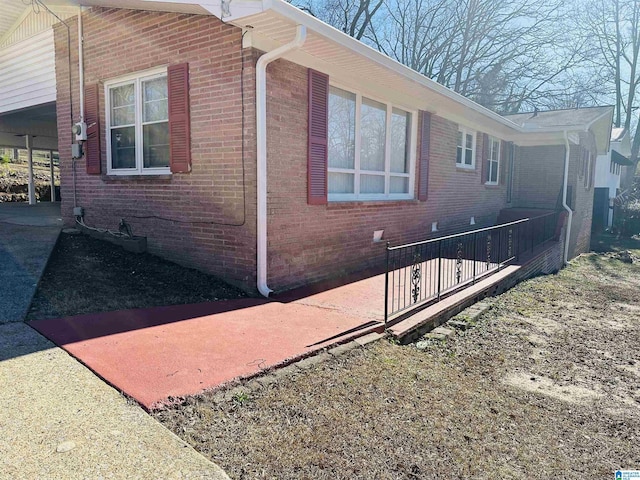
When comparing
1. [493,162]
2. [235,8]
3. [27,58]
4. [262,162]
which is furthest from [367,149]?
[493,162]

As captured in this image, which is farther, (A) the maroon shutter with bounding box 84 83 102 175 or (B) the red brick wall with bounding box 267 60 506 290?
(A) the maroon shutter with bounding box 84 83 102 175

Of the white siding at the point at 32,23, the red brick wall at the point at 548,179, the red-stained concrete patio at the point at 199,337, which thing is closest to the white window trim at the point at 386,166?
the red-stained concrete patio at the point at 199,337

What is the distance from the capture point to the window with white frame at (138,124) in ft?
21.9

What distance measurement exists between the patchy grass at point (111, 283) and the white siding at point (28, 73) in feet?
11.8

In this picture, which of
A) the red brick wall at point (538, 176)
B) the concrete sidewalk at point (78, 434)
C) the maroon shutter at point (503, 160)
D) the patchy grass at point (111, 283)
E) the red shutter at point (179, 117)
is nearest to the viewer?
the concrete sidewalk at point (78, 434)

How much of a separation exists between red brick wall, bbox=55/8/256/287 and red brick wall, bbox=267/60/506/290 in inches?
14.2

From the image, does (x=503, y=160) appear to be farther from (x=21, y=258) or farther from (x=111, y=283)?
(x=21, y=258)

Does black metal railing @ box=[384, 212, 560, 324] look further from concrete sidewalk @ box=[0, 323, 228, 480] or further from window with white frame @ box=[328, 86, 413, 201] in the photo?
concrete sidewalk @ box=[0, 323, 228, 480]

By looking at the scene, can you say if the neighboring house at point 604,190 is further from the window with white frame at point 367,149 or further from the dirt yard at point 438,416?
the dirt yard at point 438,416

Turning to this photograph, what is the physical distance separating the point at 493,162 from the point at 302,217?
948 centimetres

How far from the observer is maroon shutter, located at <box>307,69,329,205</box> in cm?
645

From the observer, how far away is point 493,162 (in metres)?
13.9

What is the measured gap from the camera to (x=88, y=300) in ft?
16.5

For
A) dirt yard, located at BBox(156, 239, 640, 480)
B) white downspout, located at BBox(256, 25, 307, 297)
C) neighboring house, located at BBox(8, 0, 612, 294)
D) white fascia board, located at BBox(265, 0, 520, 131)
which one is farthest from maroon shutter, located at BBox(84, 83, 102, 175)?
dirt yard, located at BBox(156, 239, 640, 480)
